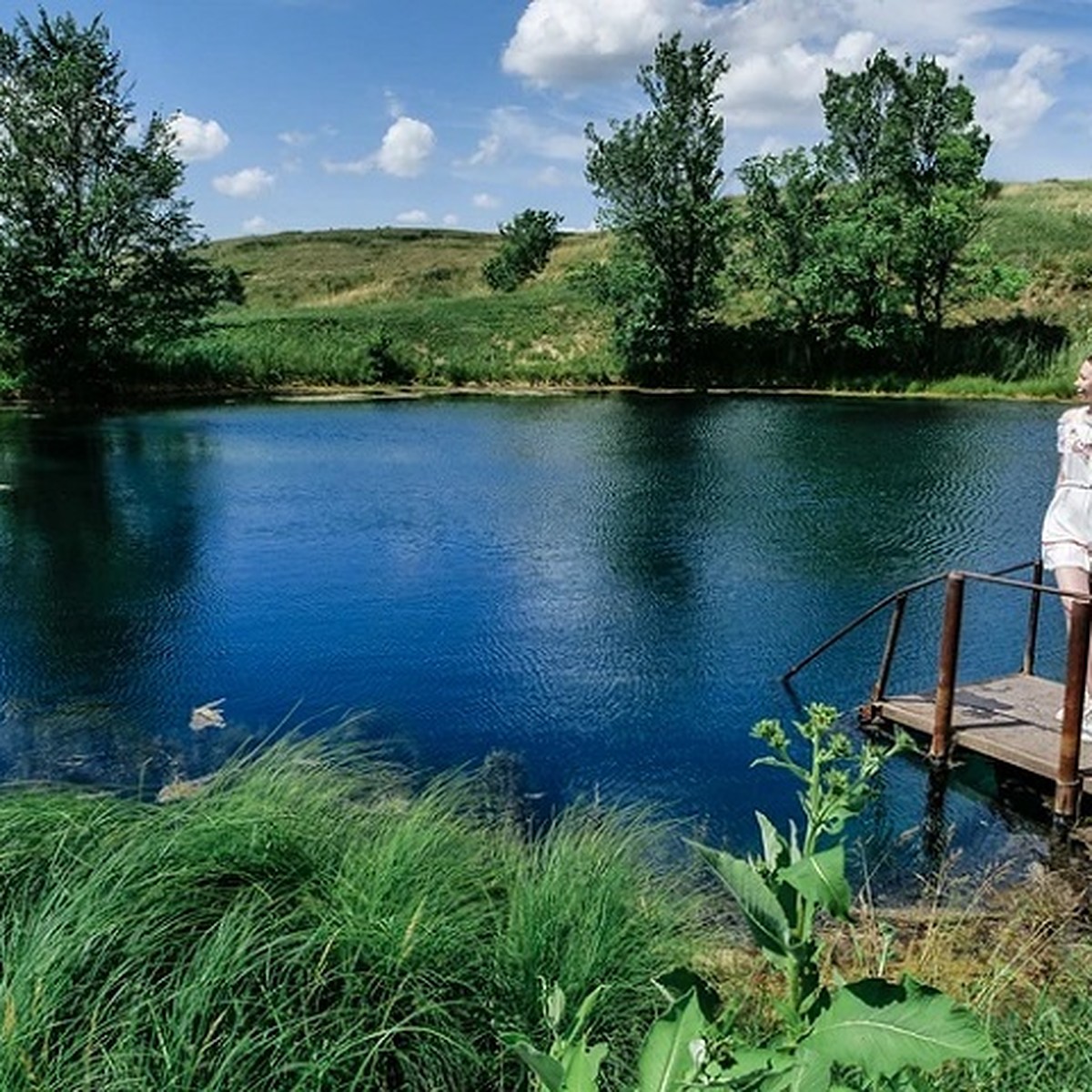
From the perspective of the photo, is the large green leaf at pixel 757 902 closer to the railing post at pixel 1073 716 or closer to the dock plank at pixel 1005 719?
the railing post at pixel 1073 716

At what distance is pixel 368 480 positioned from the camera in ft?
67.7

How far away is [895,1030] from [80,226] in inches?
1409

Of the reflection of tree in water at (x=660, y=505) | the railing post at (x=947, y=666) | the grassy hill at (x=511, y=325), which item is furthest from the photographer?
the grassy hill at (x=511, y=325)

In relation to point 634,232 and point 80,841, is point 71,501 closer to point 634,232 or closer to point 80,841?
point 80,841

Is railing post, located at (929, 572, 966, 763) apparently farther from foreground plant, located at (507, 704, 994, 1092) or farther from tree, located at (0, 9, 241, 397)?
tree, located at (0, 9, 241, 397)

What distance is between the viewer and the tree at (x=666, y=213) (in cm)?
3669

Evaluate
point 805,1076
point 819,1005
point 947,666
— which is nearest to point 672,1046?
point 805,1076

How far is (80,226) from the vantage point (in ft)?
109


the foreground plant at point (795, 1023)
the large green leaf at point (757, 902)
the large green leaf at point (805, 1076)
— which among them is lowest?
the large green leaf at point (805, 1076)

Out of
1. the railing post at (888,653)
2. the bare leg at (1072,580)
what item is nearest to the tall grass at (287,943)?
the bare leg at (1072,580)

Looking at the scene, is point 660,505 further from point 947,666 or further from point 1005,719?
point 947,666

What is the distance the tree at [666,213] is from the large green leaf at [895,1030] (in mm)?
36001

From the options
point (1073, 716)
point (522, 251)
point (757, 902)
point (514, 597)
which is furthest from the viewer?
point (522, 251)

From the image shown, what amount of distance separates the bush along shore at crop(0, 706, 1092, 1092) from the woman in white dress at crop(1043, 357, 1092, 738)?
248 cm
